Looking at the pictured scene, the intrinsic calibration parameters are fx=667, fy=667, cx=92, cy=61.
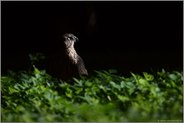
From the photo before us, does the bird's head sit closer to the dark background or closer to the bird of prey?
the bird of prey

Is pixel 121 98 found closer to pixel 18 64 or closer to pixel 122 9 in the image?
pixel 18 64

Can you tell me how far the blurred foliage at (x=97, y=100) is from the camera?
22.2 ft

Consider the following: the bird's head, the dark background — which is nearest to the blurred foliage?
the bird's head

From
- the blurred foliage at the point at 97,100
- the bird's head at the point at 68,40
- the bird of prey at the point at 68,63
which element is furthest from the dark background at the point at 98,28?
the blurred foliage at the point at 97,100

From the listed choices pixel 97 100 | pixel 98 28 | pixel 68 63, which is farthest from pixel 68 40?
pixel 98 28

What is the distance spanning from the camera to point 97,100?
7.58 m

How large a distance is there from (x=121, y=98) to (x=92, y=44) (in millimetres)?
13275

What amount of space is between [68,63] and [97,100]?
2.02 m

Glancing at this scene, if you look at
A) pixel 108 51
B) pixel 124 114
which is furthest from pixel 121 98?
pixel 108 51

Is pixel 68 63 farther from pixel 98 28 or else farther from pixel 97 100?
pixel 98 28

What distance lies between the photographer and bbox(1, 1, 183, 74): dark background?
18.1m

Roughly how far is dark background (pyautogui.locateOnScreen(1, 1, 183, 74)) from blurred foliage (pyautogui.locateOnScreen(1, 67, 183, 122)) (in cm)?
867

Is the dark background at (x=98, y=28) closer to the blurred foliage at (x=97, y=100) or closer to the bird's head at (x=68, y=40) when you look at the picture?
the bird's head at (x=68, y=40)

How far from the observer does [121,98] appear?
7.45 m
